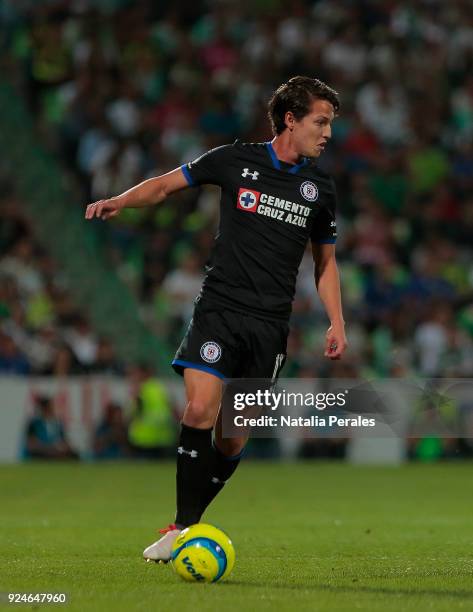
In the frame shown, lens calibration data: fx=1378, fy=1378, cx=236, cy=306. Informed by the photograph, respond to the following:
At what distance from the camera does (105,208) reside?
671 centimetres

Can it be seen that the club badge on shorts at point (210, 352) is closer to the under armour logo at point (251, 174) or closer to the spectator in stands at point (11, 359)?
the under armour logo at point (251, 174)

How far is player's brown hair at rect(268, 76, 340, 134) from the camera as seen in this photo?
7.10m

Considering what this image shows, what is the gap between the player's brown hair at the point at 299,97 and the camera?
7102 mm

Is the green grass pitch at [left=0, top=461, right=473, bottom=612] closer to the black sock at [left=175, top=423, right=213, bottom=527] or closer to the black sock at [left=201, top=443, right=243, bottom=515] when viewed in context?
the black sock at [left=175, top=423, right=213, bottom=527]

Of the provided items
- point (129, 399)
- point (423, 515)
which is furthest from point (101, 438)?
point (423, 515)

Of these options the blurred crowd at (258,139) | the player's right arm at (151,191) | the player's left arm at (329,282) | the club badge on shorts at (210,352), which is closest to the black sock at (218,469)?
the club badge on shorts at (210,352)

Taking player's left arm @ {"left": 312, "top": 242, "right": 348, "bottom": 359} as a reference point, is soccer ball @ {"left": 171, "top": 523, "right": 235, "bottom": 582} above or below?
below

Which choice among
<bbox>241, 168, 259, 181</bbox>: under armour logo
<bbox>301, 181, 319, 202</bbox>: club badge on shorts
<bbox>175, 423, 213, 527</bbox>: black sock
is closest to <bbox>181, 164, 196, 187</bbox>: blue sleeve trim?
<bbox>241, 168, 259, 181</bbox>: under armour logo

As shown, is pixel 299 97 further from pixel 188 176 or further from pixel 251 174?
pixel 188 176

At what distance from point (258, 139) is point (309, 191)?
13.3m

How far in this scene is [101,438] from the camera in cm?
1758

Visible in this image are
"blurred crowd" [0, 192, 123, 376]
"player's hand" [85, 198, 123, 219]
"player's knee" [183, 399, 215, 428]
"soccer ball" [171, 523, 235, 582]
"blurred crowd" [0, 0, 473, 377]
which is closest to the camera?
"soccer ball" [171, 523, 235, 582]

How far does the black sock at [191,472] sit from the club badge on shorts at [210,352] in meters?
0.36

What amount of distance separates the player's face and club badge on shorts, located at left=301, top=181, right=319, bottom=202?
0.15 m
